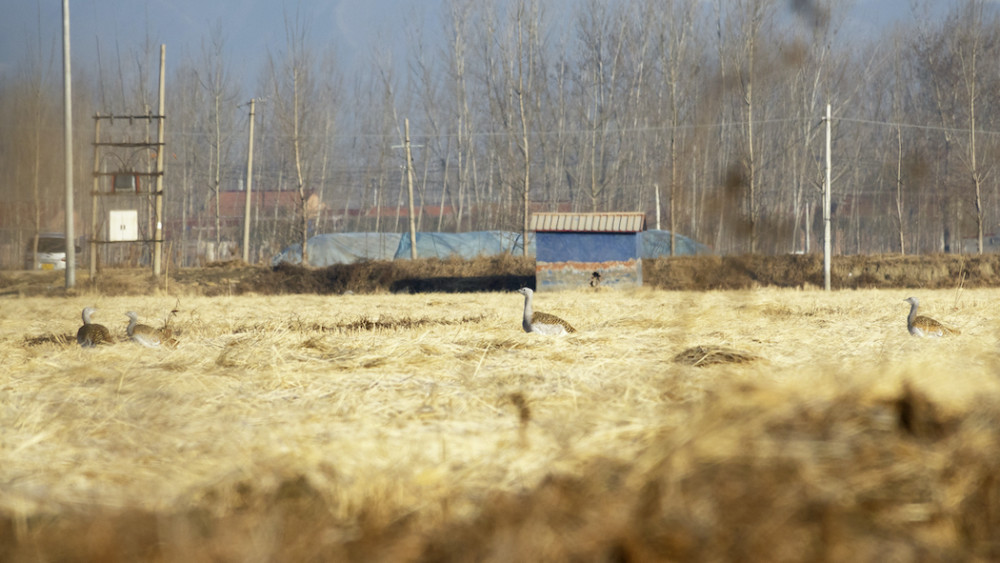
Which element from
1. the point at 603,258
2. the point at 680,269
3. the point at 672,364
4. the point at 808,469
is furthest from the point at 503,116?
the point at 808,469

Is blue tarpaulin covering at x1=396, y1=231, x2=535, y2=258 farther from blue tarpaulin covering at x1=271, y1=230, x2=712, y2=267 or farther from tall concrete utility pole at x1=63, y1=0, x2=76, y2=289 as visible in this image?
tall concrete utility pole at x1=63, y1=0, x2=76, y2=289

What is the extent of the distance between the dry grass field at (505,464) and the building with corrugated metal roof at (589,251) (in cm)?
1914

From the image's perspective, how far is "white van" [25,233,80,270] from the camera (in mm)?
35844

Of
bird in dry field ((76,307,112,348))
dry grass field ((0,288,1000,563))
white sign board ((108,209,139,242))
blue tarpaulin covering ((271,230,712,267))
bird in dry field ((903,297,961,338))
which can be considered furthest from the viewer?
blue tarpaulin covering ((271,230,712,267))

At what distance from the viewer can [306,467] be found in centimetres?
313

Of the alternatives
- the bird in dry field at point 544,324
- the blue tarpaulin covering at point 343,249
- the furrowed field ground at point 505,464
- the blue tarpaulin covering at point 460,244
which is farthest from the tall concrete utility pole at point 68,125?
the furrowed field ground at point 505,464

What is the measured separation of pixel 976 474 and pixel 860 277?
86.1 feet

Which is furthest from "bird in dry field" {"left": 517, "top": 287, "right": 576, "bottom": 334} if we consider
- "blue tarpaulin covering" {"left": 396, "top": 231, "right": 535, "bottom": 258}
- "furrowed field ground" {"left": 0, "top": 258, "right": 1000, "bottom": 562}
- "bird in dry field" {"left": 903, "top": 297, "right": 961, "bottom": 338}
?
"blue tarpaulin covering" {"left": 396, "top": 231, "right": 535, "bottom": 258}

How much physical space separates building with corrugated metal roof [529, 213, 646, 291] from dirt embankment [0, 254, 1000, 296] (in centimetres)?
155

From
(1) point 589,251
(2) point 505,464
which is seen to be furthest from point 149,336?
(1) point 589,251

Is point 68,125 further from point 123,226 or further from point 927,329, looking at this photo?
point 927,329

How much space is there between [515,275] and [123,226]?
11571 millimetres

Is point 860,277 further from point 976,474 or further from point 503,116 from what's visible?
point 976,474

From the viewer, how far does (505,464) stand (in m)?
3.13
